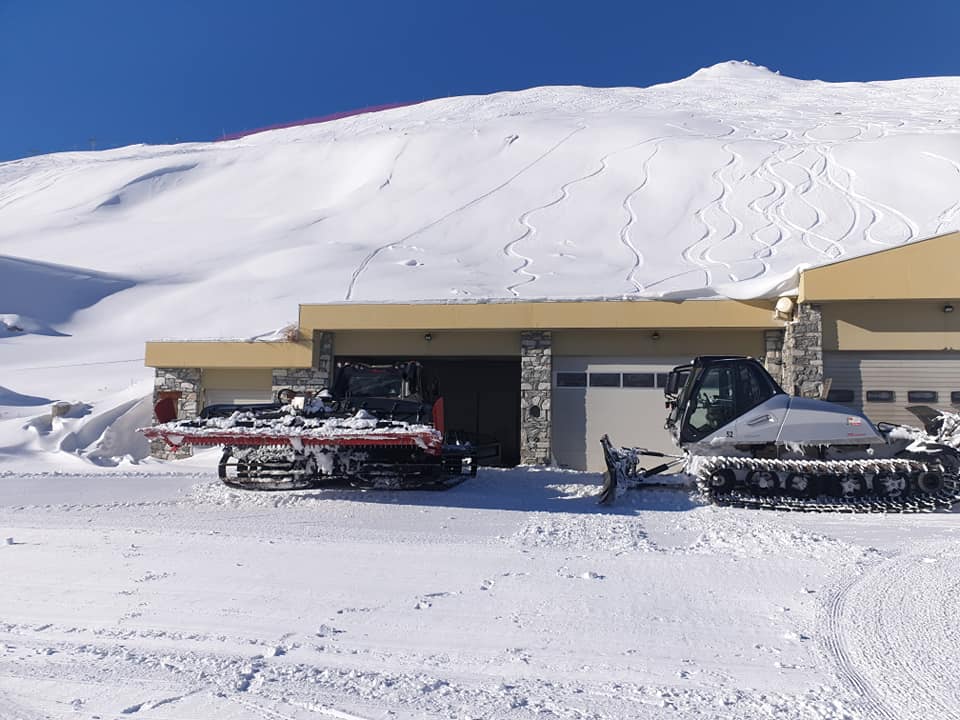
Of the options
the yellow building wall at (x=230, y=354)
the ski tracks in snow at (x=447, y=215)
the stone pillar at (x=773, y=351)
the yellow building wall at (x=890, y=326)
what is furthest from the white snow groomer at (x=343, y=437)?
the ski tracks in snow at (x=447, y=215)

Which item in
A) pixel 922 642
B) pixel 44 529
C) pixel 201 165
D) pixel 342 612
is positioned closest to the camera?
pixel 922 642

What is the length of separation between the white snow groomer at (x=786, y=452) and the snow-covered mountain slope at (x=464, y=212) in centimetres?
451

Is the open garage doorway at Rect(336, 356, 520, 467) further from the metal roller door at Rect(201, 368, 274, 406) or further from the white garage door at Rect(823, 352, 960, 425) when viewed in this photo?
the white garage door at Rect(823, 352, 960, 425)

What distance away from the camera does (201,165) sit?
56438 mm

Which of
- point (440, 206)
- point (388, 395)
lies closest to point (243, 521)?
point (388, 395)

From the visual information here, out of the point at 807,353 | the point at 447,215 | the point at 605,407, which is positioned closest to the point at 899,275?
the point at 807,353

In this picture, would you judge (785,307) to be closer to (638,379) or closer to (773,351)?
(773,351)

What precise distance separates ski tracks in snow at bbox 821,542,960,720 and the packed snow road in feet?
0.06

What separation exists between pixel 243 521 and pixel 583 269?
61.2 feet

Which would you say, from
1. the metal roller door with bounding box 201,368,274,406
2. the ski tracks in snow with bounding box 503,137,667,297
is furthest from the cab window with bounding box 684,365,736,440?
Result: the ski tracks in snow with bounding box 503,137,667,297

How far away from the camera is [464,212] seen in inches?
1431

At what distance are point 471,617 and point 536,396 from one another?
10.3m

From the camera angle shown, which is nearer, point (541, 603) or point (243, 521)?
point (541, 603)

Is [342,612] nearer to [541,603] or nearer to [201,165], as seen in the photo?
[541,603]
